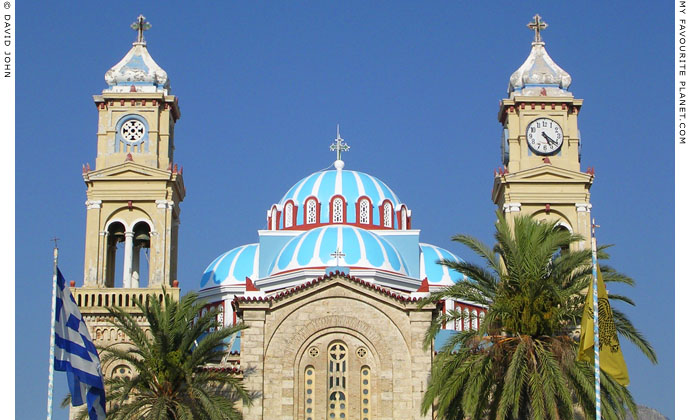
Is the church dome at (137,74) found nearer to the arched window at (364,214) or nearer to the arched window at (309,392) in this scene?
the arched window at (364,214)

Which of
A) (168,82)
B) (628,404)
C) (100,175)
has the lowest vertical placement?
(628,404)

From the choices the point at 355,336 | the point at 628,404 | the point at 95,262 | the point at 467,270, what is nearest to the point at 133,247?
the point at 95,262

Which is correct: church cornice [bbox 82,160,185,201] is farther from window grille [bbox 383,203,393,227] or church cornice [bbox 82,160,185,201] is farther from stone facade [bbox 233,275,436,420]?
window grille [bbox 383,203,393,227]

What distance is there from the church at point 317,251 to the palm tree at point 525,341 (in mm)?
1165

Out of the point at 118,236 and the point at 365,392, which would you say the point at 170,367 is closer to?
the point at 365,392

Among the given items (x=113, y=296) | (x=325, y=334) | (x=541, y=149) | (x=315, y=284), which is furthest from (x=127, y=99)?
(x=541, y=149)

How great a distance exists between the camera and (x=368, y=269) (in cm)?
5250

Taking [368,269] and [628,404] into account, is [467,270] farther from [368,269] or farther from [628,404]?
[368,269]


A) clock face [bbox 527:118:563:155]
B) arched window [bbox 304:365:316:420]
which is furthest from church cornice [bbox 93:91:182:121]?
clock face [bbox 527:118:563:155]

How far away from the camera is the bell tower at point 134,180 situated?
4794 cm

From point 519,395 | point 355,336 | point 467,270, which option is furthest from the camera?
point 355,336

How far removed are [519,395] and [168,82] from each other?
2337 cm

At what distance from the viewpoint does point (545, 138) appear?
5009 centimetres

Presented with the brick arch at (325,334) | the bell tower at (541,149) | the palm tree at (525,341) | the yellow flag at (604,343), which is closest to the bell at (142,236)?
the brick arch at (325,334)
